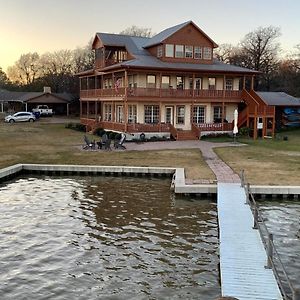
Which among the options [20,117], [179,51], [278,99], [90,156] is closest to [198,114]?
[179,51]

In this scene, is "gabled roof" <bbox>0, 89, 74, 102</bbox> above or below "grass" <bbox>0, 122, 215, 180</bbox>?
above

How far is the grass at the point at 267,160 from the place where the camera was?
18.9 meters

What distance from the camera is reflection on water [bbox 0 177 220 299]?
9.26 metres

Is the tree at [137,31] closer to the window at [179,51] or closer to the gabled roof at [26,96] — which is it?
the gabled roof at [26,96]

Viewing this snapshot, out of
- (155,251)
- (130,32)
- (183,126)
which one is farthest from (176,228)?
(130,32)

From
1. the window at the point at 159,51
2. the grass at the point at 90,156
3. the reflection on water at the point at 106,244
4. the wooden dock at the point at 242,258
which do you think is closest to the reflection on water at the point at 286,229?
the wooden dock at the point at 242,258

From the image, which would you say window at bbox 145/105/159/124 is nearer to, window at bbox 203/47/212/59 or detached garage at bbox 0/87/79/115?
window at bbox 203/47/212/59

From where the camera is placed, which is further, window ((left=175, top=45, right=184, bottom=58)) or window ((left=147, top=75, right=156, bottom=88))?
window ((left=175, top=45, right=184, bottom=58))

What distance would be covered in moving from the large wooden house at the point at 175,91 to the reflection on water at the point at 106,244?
17482 mm

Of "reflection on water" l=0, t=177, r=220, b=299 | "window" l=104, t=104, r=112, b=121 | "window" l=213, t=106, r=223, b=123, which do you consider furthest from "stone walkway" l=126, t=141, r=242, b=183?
"window" l=104, t=104, r=112, b=121

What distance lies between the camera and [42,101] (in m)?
65.5

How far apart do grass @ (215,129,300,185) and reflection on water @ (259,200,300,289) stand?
7.33 ft

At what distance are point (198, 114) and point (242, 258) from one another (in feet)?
94.7

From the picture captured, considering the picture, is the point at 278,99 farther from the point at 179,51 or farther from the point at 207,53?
the point at 179,51
